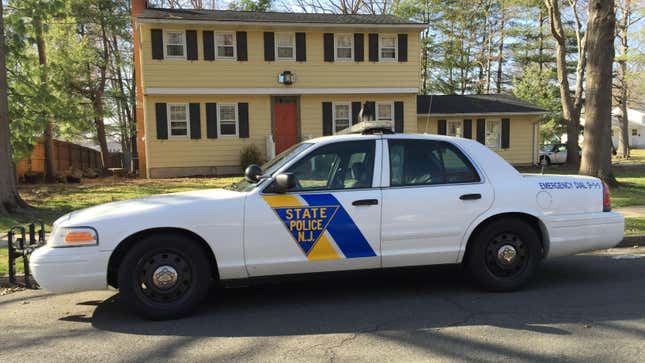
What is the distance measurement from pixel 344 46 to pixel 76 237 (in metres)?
19.0

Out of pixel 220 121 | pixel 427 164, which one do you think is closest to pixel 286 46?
pixel 220 121

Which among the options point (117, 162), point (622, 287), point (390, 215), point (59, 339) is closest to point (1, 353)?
point (59, 339)

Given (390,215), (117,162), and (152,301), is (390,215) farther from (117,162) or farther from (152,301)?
(117,162)

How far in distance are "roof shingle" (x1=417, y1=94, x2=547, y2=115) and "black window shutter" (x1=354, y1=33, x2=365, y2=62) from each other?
4472 mm

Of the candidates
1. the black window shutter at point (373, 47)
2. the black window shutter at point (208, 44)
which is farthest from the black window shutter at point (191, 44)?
the black window shutter at point (373, 47)

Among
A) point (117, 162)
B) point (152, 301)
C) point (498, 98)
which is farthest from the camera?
point (117, 162)

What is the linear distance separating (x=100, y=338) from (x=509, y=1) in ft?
86.7

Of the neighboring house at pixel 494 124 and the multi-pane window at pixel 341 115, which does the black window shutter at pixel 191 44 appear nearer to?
the multi-pane window at pixel 341 115

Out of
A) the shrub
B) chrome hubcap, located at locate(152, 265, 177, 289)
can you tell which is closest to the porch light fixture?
the shrub

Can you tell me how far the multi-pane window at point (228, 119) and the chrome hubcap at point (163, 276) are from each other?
1715 centimetres

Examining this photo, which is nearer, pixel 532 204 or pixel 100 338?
pixel 100 338

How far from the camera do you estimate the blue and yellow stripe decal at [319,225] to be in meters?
4.63

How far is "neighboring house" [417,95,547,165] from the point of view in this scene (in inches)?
969

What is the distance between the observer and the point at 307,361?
362 centimetres
